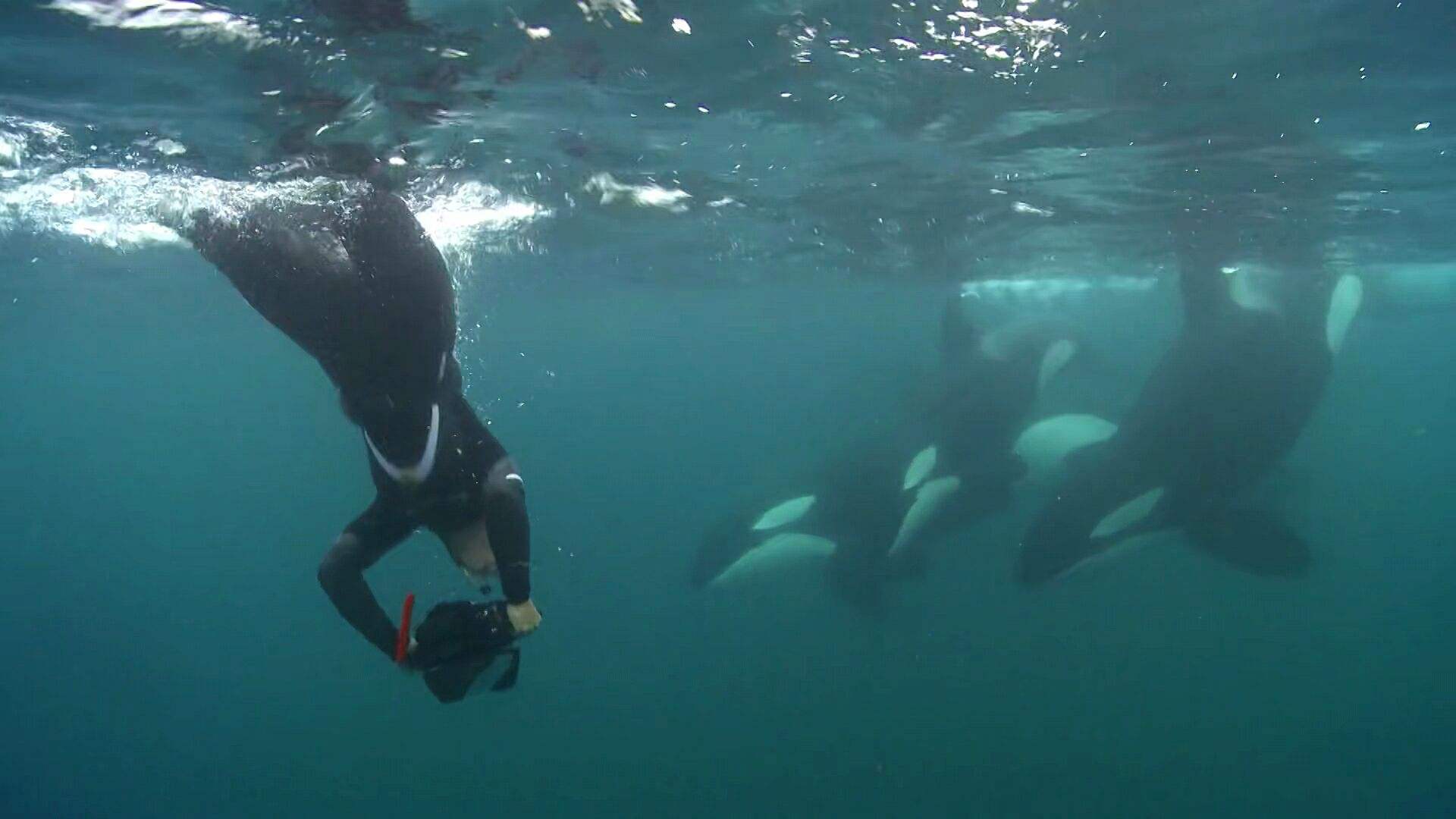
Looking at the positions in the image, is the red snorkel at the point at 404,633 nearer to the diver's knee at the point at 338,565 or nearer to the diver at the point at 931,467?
the diver's knee at the point at 338,565

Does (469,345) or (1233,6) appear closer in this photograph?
(1233,6)

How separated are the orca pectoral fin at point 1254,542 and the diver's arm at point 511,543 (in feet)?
49.5

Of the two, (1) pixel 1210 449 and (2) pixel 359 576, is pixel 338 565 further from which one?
(1) pixel 1210 449

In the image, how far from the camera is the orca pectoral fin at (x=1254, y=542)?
15992mm

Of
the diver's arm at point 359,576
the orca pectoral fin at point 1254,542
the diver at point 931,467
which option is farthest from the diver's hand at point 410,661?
the orca pectoral fin at point 1254,542

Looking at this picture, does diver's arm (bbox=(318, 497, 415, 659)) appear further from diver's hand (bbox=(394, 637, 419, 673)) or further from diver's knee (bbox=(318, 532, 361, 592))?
diver's hand (bbox=(394, 637, 419, 673))

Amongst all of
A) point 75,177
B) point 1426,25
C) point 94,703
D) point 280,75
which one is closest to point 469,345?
point 94,703

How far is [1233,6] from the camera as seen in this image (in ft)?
25.1

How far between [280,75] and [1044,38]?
22.6 feet

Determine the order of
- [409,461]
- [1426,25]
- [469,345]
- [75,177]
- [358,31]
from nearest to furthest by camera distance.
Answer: [409,461] < [358,31] < [1426,25] < [75,177] < [469,345]

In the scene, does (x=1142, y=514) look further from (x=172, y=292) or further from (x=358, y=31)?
(x=172, y=292)

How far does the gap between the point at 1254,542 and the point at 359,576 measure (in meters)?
15.9

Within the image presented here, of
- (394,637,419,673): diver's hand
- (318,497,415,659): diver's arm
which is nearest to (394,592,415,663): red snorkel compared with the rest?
(394,637,419,673): diver's hand

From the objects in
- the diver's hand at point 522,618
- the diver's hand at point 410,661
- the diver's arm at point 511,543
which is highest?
the diver's arm at point 511,543
